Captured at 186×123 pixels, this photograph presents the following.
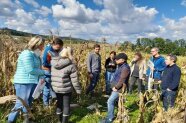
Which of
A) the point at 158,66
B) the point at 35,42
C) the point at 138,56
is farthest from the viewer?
the point at 138,56

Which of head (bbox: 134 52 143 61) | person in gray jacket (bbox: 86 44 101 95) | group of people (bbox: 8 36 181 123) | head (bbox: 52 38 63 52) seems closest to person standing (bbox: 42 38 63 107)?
group of people (bbox: 8 36 181 123)

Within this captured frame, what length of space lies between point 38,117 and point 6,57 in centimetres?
169

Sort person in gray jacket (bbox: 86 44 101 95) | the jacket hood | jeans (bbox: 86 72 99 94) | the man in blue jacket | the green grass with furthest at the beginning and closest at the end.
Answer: jeans (bbox: 86 72 99 94) < person in gray jacket (bbox: 86 44 101 95) < the man in blue jacket < the green grass < the jacket hood

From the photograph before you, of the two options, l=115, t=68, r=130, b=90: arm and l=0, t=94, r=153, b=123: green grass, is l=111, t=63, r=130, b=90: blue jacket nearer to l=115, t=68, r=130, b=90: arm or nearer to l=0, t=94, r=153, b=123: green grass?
l=115, t=68, r=130, b=90: arm

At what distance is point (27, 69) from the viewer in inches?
238

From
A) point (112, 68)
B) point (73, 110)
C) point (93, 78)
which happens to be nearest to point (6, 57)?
point (73, 110)

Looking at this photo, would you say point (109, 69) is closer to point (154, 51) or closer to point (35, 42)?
point (154, 51)

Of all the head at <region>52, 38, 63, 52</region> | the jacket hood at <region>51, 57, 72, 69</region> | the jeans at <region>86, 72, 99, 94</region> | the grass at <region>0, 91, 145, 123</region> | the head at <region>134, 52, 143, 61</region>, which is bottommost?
the grass at <region>0, 91, 145, 123</region>

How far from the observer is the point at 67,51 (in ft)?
21.5

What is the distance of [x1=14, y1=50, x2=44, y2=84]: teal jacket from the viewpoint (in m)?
6.04

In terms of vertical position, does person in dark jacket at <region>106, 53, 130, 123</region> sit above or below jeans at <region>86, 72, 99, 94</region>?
above

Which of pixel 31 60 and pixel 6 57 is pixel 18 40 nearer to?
pixel 6 57

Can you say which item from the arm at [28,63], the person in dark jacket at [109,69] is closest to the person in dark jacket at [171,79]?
the arm at [28,63]

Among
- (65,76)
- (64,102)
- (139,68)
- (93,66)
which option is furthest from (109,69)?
(65,76)
